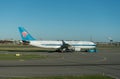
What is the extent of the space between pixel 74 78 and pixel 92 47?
6285 cm

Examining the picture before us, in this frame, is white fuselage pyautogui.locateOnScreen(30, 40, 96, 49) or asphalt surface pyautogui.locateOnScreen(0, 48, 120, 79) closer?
asphalt surface pyautogui.locateOnScreen(0, 48, 120, 79)

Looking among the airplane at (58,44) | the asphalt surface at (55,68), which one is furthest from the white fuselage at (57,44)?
the asphalt surface at (55,68)

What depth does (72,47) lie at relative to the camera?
7888 cm

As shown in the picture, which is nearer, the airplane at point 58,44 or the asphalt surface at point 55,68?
the asphalt surface at point 55,68

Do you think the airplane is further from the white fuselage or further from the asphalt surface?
the asphalt surface

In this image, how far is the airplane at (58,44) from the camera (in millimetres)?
73500

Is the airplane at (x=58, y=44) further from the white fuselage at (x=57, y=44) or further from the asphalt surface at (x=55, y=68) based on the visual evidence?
the asphalt surface at (x=55, y=68)

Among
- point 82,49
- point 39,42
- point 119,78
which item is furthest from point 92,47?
point 119,78

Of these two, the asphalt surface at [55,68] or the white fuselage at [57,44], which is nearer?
the asphalt surface at [55,68]

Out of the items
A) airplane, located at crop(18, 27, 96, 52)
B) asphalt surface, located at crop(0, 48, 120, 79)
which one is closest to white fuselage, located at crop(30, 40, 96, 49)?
airplane, located at crop(18, 27, 96, 52)

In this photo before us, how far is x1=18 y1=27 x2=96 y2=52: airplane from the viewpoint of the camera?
7350 centimetres

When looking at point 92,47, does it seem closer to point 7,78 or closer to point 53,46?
point 53,46

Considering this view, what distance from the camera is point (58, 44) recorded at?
2972 inches

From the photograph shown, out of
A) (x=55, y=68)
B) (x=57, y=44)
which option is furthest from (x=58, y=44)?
(x=55, y=68)
